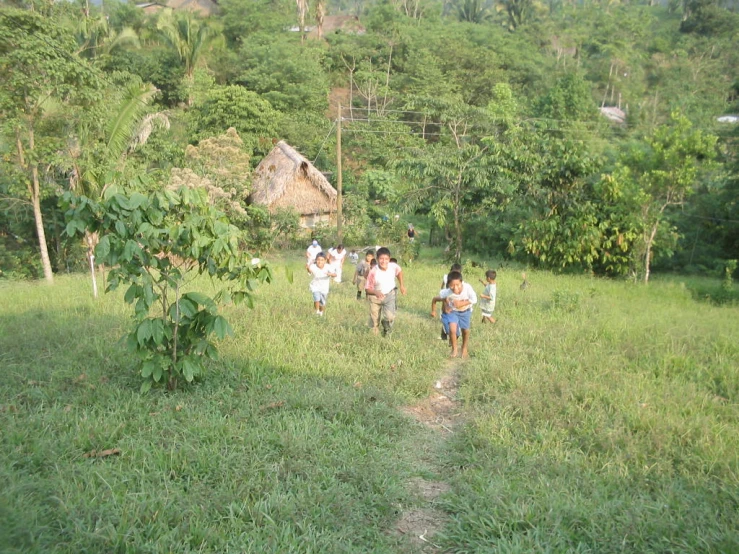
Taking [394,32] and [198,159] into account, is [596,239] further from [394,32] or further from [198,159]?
[394,32]

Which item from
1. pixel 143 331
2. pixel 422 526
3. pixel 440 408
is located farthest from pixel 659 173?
pixel 143 331

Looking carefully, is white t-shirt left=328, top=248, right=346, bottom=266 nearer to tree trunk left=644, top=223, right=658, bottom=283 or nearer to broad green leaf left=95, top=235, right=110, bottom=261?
broad green leaf left=95, top=235, right=110, bottom=261

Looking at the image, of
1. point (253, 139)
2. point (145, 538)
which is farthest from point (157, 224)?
point (253, 139)

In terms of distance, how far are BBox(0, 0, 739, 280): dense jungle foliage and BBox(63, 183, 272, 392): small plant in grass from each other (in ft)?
1.16

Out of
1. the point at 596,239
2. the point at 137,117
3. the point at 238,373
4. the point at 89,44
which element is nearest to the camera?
the point at 238,373

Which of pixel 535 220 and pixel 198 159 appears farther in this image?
pixel 198 159

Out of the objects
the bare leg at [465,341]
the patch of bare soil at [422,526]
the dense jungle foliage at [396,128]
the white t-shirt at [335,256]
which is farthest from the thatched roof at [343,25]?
the patch of bare soil at [422,526]

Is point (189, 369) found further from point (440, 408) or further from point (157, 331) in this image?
point (440, 408)

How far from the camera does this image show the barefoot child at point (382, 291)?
301 inches

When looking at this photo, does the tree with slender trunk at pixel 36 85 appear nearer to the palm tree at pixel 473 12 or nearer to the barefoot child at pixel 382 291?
the barefoot child at pixel 382 291

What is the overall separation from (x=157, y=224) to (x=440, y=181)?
12493 millimetres

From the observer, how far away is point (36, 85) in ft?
40.1

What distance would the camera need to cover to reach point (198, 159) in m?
19.6

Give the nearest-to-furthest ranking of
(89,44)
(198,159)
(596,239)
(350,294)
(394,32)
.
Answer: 1. (350,294)
2. (596,239)
3. (198,159)
4. (89,44)
5. (394,32)
